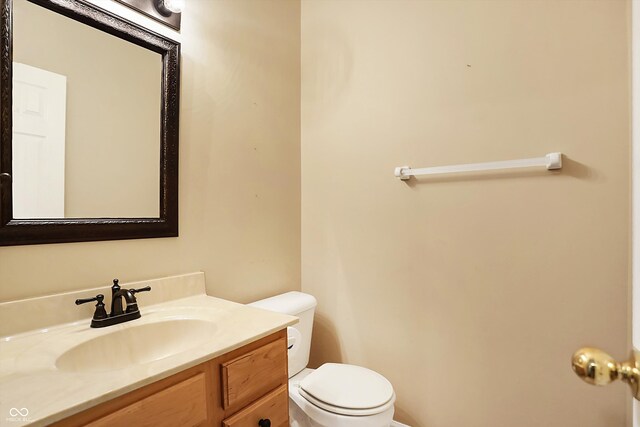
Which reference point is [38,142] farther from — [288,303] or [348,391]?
[348,391]

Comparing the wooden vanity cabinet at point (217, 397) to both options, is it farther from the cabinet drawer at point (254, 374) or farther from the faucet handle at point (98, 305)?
the faucet handle at point (98, 305)

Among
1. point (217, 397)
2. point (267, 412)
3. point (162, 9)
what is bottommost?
point (267, 412)

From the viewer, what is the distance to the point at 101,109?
1104 mm

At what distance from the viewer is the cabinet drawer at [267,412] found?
88 cm

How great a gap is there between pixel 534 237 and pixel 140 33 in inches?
67.6

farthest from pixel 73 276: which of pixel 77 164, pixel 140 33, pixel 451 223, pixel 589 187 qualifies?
pixel 589 187

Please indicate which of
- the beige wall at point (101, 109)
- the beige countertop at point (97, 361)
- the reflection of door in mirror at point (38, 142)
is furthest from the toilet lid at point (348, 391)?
the reflection of door in mirror at point (38, 142)

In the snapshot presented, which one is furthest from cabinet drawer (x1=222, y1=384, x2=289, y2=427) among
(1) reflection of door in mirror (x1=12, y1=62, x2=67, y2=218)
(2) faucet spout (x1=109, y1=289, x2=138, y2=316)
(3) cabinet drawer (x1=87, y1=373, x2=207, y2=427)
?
(1) reflection of door in mirror (x1=12, y1=62, x2=67, y2=218)

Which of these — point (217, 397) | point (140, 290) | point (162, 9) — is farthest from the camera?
point (162, 9)

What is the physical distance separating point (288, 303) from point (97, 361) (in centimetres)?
80

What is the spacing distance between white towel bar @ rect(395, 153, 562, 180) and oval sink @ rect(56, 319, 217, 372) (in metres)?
1.08

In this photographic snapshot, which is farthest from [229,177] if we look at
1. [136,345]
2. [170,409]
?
[170,409]

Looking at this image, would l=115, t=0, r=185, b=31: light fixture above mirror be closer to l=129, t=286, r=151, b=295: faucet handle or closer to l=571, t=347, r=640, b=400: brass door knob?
l=129, t=286, r=151, b=295: faucet handle

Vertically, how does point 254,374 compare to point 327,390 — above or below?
above
